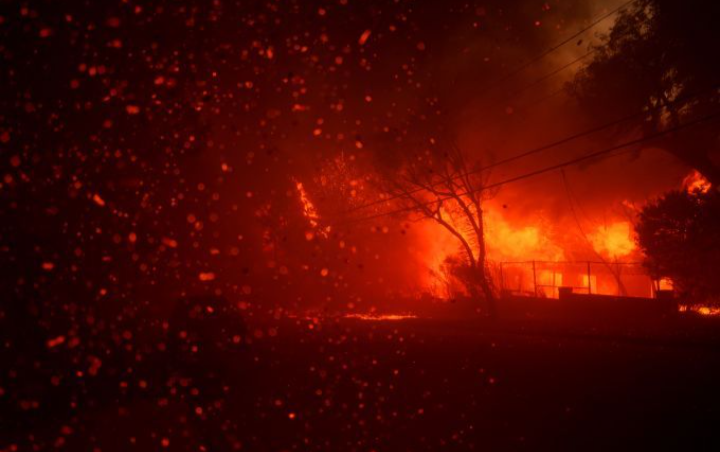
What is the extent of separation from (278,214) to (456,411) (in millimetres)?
35387

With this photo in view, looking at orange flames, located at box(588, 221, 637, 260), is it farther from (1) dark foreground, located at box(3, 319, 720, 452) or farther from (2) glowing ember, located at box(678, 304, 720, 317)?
(1) dark foreground, located at box(3, 319, 720, 452)

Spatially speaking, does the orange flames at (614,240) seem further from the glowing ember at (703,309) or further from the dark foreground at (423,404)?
the dark foreground at (423,404)

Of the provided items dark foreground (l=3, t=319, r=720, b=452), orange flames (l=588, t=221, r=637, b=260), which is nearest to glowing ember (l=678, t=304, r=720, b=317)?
dark foreground (l=3, t=319, r=720, b=452)

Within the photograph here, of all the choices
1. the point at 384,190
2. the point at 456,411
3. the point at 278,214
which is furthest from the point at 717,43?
the point at 278,214

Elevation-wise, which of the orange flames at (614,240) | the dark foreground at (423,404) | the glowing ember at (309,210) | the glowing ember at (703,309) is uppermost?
the glowing ember at (309,210)

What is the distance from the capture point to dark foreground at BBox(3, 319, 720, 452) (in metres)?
5.88

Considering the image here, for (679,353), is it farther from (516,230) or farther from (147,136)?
(516,230)

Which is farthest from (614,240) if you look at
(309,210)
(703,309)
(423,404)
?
(423,404)

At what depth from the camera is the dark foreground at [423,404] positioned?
588 centimetres

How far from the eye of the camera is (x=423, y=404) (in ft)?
24.4

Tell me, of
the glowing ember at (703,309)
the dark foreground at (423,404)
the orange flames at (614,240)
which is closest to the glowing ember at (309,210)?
the orange flames at (614,240)

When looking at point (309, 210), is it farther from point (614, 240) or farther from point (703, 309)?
point (703, 309)

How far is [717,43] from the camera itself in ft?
62.8

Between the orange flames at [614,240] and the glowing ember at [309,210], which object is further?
the glowing ember at [309,210]
